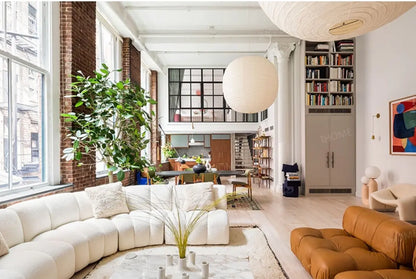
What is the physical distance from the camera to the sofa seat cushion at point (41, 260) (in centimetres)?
234

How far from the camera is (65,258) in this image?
9.14 ft

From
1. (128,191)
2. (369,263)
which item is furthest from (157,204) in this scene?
A: (369,263)

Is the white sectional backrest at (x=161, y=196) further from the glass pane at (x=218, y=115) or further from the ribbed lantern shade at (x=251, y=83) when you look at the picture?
the glass pane at (x=218, y=115)

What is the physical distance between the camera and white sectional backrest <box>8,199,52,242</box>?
3041 millimetres

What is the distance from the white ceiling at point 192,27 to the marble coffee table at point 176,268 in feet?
18.0

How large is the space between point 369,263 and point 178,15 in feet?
22.6

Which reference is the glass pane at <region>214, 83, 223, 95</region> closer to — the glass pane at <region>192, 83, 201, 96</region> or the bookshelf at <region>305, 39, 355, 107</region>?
the glass pane at <region>192, 83, 201, 96</region>

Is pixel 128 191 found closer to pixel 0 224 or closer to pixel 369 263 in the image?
pixel 0 224

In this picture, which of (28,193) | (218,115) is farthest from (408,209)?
(218,115)

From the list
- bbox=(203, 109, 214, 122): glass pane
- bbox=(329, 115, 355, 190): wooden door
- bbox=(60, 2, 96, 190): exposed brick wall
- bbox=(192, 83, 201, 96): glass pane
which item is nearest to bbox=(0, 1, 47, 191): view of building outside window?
bbox=(60, 2, 96, 190): exposed brick wall

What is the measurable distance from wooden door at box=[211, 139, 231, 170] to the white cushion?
9677mm

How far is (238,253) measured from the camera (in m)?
3.67

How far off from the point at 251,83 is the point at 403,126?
4413 millimetres

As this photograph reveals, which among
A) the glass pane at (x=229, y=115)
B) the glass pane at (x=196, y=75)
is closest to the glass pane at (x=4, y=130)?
the glass pane at (x=196, y=75)
